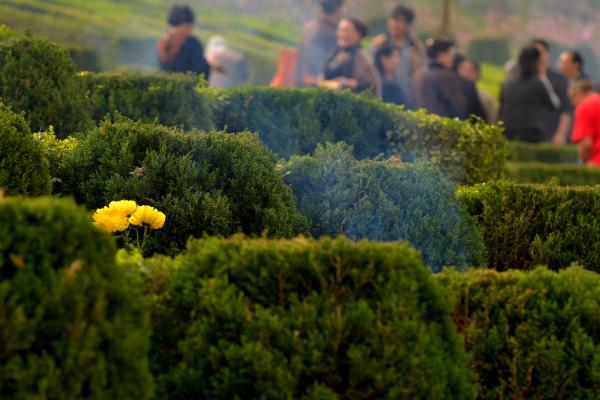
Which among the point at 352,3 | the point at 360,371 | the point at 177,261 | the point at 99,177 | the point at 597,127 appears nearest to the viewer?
the point at 360,371

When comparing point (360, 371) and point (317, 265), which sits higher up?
point (317, 265)

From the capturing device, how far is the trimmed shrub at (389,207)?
21.6 feet

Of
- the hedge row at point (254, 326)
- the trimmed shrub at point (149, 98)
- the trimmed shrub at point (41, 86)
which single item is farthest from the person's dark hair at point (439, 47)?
the hedge row at point (254, 326)

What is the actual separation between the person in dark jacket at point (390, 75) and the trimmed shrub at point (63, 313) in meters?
12.4

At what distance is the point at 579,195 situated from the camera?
6.66 m

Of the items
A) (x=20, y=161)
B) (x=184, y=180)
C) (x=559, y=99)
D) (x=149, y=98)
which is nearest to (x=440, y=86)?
(x=559, y=99)

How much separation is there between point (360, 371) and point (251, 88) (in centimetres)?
706

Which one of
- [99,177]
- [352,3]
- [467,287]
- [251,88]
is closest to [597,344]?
[467,287]

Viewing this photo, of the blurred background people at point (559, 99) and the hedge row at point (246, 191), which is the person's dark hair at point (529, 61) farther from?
the hedge row at point (246, 191)

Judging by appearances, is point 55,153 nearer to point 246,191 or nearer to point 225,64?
point 246,191

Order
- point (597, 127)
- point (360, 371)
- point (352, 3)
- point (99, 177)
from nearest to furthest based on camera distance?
point (360, 371)
point (99, 177)
point (597, 127)
point (352, 3)

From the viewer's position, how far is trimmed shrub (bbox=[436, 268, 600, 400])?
4.41m

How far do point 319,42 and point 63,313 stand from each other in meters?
13.6

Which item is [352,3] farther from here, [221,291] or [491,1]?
[221,291]
